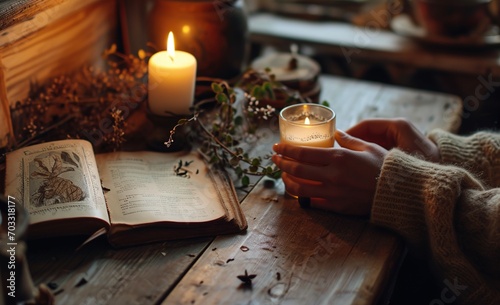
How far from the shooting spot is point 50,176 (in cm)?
96

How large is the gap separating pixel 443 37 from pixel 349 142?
88cm

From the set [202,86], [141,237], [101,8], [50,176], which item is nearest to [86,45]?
[101,8]

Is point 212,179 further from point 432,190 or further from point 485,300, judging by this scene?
point 485,300

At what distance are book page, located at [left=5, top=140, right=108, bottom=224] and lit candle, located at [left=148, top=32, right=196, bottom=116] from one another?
0.61 ft

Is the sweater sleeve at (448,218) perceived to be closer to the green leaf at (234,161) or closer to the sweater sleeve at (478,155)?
the sweater sleeve at (478,155)

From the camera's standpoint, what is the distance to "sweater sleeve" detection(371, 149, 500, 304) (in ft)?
3.04

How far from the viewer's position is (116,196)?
995 mm

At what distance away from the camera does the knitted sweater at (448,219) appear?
36.5 inches

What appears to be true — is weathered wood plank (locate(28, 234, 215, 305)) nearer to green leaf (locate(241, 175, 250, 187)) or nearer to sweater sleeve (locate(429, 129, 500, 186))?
green leaf (locate(241, 175, 250, 187))

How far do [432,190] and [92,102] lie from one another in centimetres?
75

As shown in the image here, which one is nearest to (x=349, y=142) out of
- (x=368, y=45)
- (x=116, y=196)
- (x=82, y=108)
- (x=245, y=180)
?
(x=245, y=180)

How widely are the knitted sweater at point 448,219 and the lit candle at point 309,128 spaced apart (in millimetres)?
118

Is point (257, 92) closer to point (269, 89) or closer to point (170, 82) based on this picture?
point (269, 89)

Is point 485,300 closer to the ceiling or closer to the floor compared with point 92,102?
closer to the floor
